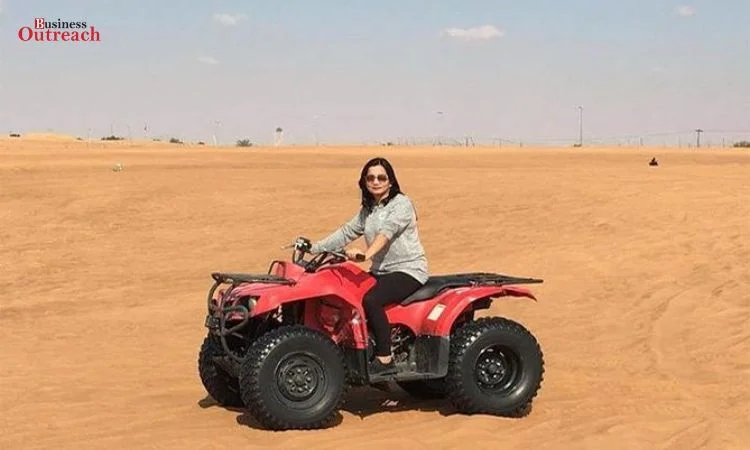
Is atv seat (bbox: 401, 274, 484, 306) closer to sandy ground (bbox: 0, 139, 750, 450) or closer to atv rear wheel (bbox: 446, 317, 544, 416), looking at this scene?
atv rear wheel (bbox: 446, 317, 544, 416)

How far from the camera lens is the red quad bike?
640 centimetres

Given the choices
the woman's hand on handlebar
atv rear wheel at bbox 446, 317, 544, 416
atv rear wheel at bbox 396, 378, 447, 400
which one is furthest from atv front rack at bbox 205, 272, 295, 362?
atv rear wheel at bbox 396, 378, 447, 400

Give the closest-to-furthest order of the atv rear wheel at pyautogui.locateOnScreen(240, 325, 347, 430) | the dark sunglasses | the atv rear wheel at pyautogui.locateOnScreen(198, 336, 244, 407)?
the atv rear wheel at pyautogui.locateOnScreen(240, 325, 347, 430)
the dark sunglasses
the atv rear wheel at pyautogui.locateOnScreen(198, 336, 244, 407)

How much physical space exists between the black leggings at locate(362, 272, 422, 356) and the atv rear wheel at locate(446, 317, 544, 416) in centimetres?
56

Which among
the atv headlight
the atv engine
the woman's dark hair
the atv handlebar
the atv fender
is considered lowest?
the atv engine

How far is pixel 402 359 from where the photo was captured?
700cm

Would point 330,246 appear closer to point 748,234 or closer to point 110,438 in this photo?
point 110,438

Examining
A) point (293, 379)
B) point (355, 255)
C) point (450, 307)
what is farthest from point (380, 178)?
point (293, 379)

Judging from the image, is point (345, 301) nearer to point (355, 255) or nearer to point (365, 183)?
point (355, 255)

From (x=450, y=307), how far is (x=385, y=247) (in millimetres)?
650

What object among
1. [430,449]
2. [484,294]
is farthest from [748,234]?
[430,449]

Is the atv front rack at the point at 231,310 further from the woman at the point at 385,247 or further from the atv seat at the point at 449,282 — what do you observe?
the atv seat at the point at 449,282

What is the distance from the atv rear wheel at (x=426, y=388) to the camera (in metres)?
7.54

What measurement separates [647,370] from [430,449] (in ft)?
11.0
